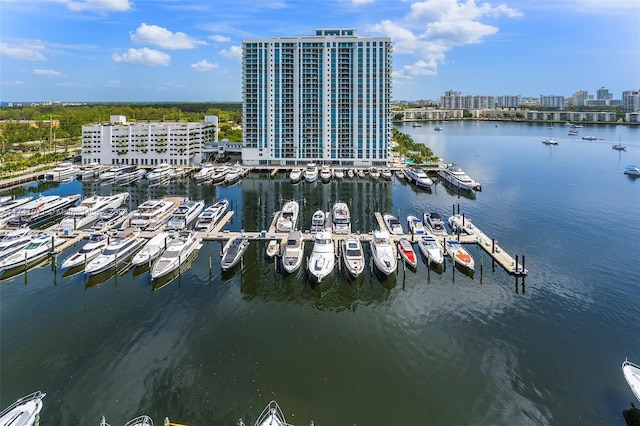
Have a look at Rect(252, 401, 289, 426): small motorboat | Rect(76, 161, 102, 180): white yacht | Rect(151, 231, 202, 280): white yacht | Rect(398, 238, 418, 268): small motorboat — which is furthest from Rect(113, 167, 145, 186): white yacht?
Rect(252, 401, 289, 426): small motorboat

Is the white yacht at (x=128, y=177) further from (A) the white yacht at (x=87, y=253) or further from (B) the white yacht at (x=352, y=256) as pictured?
(B) the white yacht at (x=352, y=256)

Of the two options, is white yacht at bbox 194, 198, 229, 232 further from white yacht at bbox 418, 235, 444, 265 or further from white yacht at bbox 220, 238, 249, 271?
white yacht at bbox 418, 235, 444, 265

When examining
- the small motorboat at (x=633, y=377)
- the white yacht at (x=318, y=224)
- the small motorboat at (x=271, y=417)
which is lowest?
the small motorboat at (x=271, y=417)

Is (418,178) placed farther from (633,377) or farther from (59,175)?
(59,175)

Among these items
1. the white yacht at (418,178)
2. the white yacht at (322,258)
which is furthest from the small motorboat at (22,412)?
the white yacht at (418,178)

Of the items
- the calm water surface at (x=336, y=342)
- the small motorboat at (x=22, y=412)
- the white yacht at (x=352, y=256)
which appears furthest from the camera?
the white yacht at (x=352, y=256)

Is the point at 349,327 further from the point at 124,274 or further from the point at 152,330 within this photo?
the point at 124,274

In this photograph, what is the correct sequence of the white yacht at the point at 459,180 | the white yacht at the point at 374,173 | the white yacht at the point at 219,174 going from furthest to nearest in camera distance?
the white yacht at the point at 374,173 < the white yacht at the point at 219,174 < the white yacht at the point at 459,180
